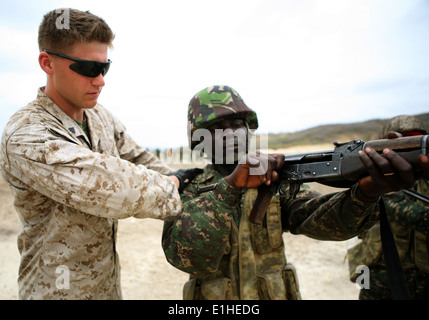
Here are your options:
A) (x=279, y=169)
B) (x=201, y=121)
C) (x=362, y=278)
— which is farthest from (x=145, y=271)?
(x=279, y=169)

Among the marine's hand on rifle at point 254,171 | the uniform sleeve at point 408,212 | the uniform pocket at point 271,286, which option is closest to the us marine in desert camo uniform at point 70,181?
the marine's hand on rifle at point 254,171

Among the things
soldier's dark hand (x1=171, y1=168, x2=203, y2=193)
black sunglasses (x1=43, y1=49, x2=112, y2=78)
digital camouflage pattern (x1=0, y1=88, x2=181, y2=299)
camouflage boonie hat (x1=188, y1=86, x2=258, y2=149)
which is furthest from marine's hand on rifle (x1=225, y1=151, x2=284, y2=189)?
black sunglasses (x1=43, y1=49, x2=112, y2=78)

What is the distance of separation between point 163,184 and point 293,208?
3.56ft

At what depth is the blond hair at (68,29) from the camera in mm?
2480

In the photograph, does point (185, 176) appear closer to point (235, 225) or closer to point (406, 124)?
point (235, 225)

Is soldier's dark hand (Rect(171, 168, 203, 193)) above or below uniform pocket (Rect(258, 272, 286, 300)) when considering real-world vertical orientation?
above

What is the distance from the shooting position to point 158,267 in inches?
294

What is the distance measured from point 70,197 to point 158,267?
572cm

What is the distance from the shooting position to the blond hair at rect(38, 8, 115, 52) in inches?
97.7

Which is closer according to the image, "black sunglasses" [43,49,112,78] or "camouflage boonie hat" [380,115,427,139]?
"black sunglasses" [43,49,112,78]

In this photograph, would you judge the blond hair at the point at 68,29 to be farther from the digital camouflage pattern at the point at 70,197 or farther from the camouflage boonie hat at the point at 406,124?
the camouflage boonie hat at the point at 406,124

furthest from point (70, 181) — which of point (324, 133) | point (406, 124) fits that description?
point (324, 133)

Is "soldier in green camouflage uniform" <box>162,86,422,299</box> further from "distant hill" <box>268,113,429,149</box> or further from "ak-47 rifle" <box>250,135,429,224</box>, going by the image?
"distant hill" <box>268,113,429,149</box>

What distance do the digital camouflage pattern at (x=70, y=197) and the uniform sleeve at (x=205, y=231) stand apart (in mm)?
149
